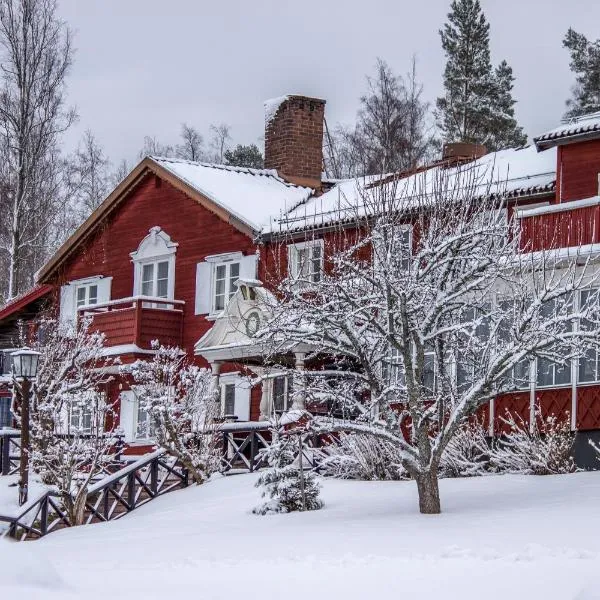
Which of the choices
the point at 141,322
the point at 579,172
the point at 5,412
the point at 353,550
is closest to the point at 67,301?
the point at 141,322

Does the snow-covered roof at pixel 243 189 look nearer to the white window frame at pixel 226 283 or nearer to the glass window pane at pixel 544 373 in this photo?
the white window frame at pixel 226 283

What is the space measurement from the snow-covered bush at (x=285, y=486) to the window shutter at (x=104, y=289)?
13.7m

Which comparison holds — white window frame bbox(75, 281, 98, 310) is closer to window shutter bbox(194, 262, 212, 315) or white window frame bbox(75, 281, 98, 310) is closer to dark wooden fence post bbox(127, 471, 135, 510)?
window shutter bbox(194, 262, 212, 315)

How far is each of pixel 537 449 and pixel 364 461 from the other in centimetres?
298

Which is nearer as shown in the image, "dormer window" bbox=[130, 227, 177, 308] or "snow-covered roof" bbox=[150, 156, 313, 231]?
"snow-covered roof" bbox=[150, 156, 313, 231]

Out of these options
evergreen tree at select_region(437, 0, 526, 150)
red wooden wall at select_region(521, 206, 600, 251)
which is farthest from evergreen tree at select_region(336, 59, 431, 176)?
red wooden wall at select_region(521, 206, 600, 251)

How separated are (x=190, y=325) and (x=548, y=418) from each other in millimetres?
12159

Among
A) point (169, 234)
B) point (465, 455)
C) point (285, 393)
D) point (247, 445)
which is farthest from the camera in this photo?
point (169, 234)

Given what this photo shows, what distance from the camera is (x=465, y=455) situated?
23438 millimetres

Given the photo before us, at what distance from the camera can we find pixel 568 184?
26.2 metres

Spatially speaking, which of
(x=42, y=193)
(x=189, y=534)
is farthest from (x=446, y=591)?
(x=42, y=193)

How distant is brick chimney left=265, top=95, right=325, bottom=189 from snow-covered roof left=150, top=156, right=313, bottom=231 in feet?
1.66

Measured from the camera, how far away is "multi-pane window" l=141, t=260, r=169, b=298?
33781 mm

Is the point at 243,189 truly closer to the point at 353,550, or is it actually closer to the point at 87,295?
the point at 87,295
